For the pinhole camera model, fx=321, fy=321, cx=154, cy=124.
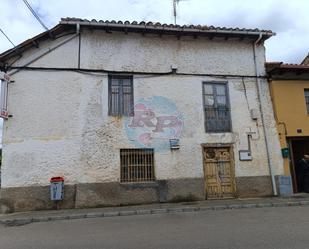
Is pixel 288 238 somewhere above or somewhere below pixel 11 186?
below

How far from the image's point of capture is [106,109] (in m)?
12.2

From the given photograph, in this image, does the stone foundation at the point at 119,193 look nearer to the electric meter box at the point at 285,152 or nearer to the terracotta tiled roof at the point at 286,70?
the electric meter box at the point at 285,152

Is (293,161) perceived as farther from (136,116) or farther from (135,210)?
(135,210)

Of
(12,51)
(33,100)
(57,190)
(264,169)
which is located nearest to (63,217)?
(57,190)

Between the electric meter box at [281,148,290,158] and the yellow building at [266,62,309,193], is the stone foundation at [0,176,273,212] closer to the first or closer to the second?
the electric meter box at [281,148,290,158]

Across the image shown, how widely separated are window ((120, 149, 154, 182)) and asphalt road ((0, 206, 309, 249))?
99.6 inches

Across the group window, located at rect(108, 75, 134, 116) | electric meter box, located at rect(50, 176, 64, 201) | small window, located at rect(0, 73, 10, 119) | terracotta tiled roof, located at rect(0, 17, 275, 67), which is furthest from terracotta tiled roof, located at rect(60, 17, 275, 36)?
electric meter box, located at rect(50, 176, 64, 201)

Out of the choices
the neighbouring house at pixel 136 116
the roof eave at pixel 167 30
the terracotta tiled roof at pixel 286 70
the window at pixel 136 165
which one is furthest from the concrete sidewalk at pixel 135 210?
the roof eave at pixel 167 30

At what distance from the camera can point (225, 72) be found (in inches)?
527

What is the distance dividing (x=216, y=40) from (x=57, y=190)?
342 inches

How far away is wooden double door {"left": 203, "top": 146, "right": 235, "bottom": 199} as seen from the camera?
494 inches

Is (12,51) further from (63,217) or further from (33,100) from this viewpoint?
(63,217)

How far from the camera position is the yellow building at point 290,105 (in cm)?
1332

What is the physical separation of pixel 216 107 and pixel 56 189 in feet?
22.8
